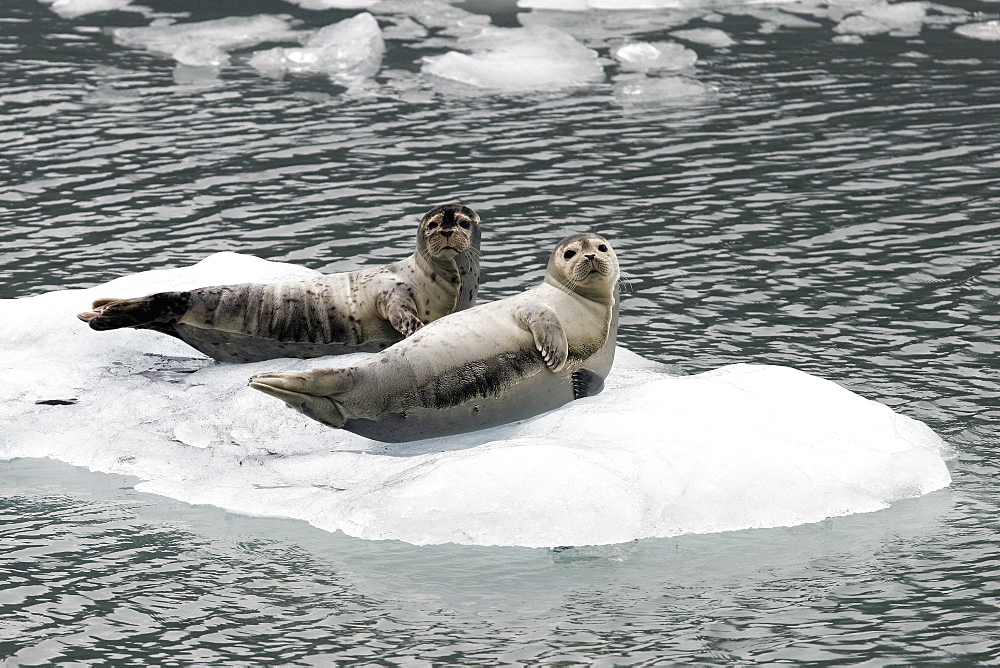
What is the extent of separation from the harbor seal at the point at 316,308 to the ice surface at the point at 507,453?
0.56 feet

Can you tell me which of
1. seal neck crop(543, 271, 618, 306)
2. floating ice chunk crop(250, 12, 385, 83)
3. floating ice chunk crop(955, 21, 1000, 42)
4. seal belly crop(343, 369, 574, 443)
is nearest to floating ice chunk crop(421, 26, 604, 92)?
floating ice chunk crop(250, 12, 385, 83)

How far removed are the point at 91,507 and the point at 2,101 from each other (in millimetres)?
10878

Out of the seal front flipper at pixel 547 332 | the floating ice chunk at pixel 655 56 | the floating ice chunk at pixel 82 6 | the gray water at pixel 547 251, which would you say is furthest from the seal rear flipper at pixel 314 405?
the floating ice chunk at pixel 82 6

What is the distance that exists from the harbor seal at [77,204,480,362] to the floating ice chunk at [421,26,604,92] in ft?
29.0

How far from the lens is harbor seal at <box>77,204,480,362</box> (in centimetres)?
829

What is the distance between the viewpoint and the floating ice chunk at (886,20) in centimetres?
1906

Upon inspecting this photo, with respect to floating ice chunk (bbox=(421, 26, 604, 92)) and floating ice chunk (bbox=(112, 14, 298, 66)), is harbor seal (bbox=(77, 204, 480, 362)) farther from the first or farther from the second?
floating ice chunk (bbox=(112, 14, 298, 66))

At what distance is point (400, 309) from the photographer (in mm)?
8312

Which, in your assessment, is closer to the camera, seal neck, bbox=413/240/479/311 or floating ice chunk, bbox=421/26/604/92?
seal neck, bbox=413/240/479/311

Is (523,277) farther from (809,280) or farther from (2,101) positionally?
(2,101)

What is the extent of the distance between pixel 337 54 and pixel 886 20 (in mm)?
7454

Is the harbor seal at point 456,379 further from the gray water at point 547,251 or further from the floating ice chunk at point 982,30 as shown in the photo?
the floating ice chunk at point 982,30

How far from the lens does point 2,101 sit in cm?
1636

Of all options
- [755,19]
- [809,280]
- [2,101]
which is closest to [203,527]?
[809,280]
